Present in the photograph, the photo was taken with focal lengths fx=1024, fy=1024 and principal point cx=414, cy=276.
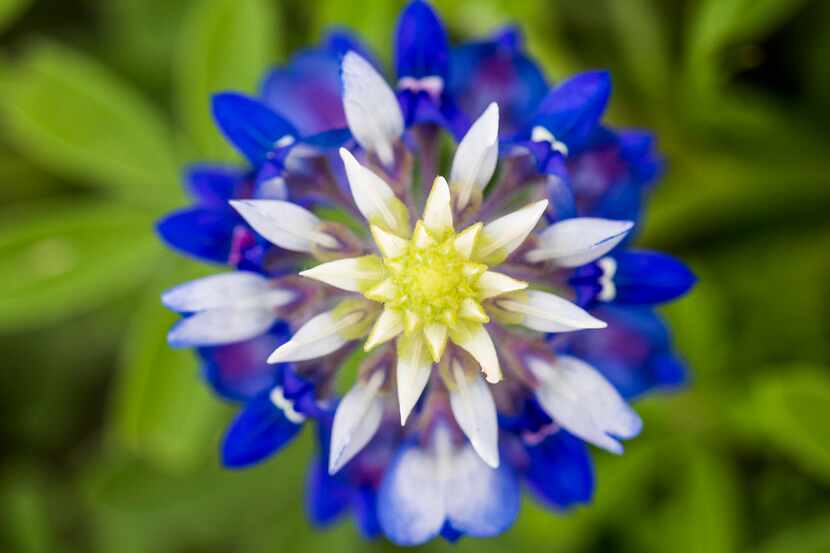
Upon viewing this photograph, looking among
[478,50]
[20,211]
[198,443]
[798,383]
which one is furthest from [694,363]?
[20,211]

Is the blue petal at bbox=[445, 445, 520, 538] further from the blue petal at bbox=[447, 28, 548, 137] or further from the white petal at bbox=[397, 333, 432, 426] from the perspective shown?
the blue petal at bbox=[447, 28, 548, 137]

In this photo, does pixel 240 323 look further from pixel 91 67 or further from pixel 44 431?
pixel 44 431

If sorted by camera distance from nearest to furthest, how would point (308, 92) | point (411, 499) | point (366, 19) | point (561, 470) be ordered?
1. point (411, 499)
2. point (561, 470)
3. point (308, 92)
4. point (366, 19)

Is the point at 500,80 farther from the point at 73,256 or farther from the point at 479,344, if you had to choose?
the point at 73,256

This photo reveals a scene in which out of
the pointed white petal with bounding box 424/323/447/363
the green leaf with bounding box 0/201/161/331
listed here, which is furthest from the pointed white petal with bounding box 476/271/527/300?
the green leaf with bounding box 0/201/161/331

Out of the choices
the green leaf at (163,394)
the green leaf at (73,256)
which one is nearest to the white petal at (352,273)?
the green leaf at (163,394)

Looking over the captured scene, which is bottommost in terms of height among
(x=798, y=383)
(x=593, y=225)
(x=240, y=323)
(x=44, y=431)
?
(x=44, y=431)

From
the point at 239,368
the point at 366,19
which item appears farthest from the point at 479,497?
the point at 366,19
